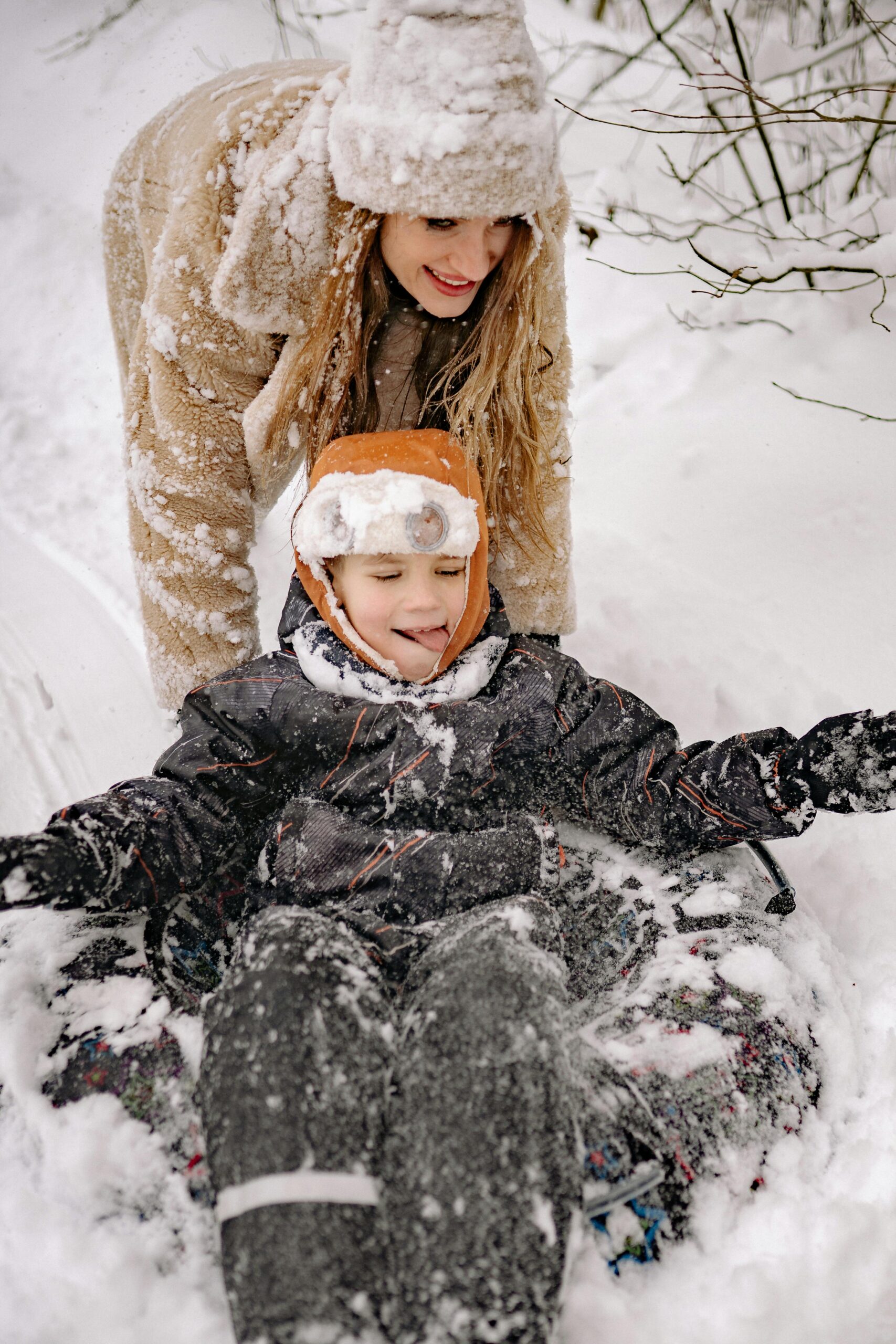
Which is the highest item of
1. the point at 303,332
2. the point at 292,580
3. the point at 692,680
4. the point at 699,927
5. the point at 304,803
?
the point at 303,332

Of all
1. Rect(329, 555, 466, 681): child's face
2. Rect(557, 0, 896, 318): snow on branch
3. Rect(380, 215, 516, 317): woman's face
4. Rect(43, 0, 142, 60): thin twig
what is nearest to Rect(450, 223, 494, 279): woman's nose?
Rect(380, 215, 516, 317): woman's face

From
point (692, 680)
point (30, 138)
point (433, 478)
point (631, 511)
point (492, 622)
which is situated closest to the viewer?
point (433, 478)

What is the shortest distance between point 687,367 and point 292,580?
4.93 feet

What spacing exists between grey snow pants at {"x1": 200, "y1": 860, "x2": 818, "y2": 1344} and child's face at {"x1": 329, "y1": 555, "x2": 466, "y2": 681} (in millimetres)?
437

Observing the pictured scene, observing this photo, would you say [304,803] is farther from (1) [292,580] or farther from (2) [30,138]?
(2) [30,138]

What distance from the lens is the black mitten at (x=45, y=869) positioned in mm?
1053

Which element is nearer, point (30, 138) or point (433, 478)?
point (433, 478)

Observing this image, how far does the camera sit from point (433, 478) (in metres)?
1.46

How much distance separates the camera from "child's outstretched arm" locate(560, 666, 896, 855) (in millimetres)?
1229

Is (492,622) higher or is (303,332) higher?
(303,332)

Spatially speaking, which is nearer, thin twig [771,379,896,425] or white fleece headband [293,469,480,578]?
white fleece headband [293,469,480,578]

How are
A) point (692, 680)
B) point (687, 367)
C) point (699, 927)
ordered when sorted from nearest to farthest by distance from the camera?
1. point (699, 927)
2. point (692, 680)
3. point (687, 367)

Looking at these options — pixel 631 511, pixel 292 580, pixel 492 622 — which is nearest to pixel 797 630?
pixel 631 511

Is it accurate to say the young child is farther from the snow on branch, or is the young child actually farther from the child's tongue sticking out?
the snow on branch
